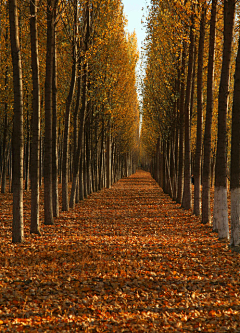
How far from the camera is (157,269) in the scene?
812 cm

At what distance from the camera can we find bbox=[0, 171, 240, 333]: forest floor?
5.55 metres

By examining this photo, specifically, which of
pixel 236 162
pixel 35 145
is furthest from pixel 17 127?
pixel 236 162

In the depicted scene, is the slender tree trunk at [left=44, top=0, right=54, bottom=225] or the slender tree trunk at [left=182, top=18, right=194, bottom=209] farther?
the slender tree trunk at [left=182, top=18, right=194, bottom=209]

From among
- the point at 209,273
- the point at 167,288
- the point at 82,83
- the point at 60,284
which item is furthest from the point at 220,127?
the point at 82,83

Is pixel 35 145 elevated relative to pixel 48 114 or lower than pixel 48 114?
lower

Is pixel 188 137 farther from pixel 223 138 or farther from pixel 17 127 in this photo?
pixel 17 127

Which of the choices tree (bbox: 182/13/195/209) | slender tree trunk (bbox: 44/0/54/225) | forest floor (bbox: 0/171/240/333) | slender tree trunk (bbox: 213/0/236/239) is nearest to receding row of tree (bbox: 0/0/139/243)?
slender tree trunk (bbox: 44/0/54/225)

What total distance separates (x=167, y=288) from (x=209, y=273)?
4.57ft

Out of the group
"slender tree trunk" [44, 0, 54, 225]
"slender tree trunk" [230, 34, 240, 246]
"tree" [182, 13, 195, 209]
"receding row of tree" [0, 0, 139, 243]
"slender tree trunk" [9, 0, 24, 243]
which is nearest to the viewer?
"slender tree trunk" [230, 34, 240, 246]

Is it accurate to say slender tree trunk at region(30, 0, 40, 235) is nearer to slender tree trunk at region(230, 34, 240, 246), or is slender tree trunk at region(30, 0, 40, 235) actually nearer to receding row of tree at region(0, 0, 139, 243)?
receding row of tree at region(0, 0, 139, 243)

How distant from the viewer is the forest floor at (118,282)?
555cm

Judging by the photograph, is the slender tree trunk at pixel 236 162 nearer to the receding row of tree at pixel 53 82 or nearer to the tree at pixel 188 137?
the receding row of tree at pixel 53 82

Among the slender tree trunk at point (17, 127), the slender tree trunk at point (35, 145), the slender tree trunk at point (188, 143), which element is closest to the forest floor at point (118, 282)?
the slender tree trunk at point (35, 145)

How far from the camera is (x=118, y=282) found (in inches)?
287
